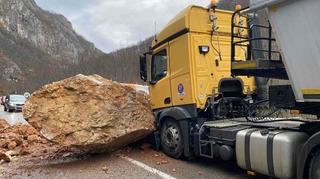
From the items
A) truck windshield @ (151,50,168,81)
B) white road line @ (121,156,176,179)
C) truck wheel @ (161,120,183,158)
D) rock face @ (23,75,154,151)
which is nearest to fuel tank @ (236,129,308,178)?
white road line @ (121,156,176,179)

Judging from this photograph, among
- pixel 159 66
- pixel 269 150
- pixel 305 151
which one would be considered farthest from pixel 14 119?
pixel 305 151

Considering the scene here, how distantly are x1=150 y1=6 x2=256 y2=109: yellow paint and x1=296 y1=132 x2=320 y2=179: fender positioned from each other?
317cm

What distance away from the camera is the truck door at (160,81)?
9.62 m

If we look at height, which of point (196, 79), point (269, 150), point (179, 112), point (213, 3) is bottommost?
point (269, 150)

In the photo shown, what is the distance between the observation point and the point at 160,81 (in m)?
9.84

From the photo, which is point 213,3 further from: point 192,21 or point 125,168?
point 125,168

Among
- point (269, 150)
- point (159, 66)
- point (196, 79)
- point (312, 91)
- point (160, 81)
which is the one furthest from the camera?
point (159, 66)

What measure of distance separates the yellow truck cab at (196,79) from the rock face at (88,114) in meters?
0.76

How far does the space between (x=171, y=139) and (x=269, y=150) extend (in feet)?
10.4

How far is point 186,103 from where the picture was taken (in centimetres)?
899

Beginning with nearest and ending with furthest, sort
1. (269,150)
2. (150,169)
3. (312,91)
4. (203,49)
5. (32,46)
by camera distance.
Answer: (312,91)
(269,150)
(150,169)
(203,49)
(32,46)

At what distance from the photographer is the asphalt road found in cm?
809

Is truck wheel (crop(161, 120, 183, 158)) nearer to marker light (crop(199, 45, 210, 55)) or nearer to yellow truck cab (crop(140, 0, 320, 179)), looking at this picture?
yellow truck cab (crop(140, 0, 320, 179))

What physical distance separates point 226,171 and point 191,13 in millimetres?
3019
